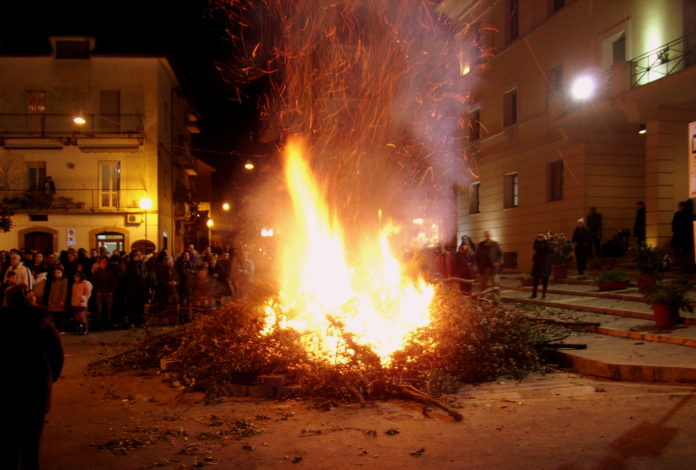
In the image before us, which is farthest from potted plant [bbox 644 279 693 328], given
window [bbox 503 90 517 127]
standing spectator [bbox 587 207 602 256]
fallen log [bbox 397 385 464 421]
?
window [bbox 503 90 517 127]

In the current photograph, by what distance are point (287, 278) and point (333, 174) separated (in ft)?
15.1

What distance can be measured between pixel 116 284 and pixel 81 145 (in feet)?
61.3

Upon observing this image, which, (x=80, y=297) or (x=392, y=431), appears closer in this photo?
(x=392, y=431)

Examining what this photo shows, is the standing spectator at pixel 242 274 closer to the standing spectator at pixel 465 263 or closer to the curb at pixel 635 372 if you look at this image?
the standing spectator at pixel 465 263

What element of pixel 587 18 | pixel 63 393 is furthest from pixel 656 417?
pixel 587 18

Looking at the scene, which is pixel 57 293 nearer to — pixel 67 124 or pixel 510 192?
pixel 510 192

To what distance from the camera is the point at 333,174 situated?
44.7 ft

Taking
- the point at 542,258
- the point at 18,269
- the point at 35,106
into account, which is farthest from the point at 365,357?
the point at 35,106

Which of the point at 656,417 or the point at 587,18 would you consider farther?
the point at 587,18

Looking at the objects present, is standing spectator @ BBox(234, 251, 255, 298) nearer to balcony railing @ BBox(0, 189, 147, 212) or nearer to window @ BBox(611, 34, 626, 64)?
window @ BBox(611, 34, 626, 64)

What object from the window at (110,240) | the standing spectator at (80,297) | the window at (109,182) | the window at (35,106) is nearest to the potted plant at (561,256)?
the standing spectator at (80,297)

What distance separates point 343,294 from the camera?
956cm

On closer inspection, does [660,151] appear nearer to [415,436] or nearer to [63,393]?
[415,436]

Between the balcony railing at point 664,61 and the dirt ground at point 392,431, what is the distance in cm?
1287
